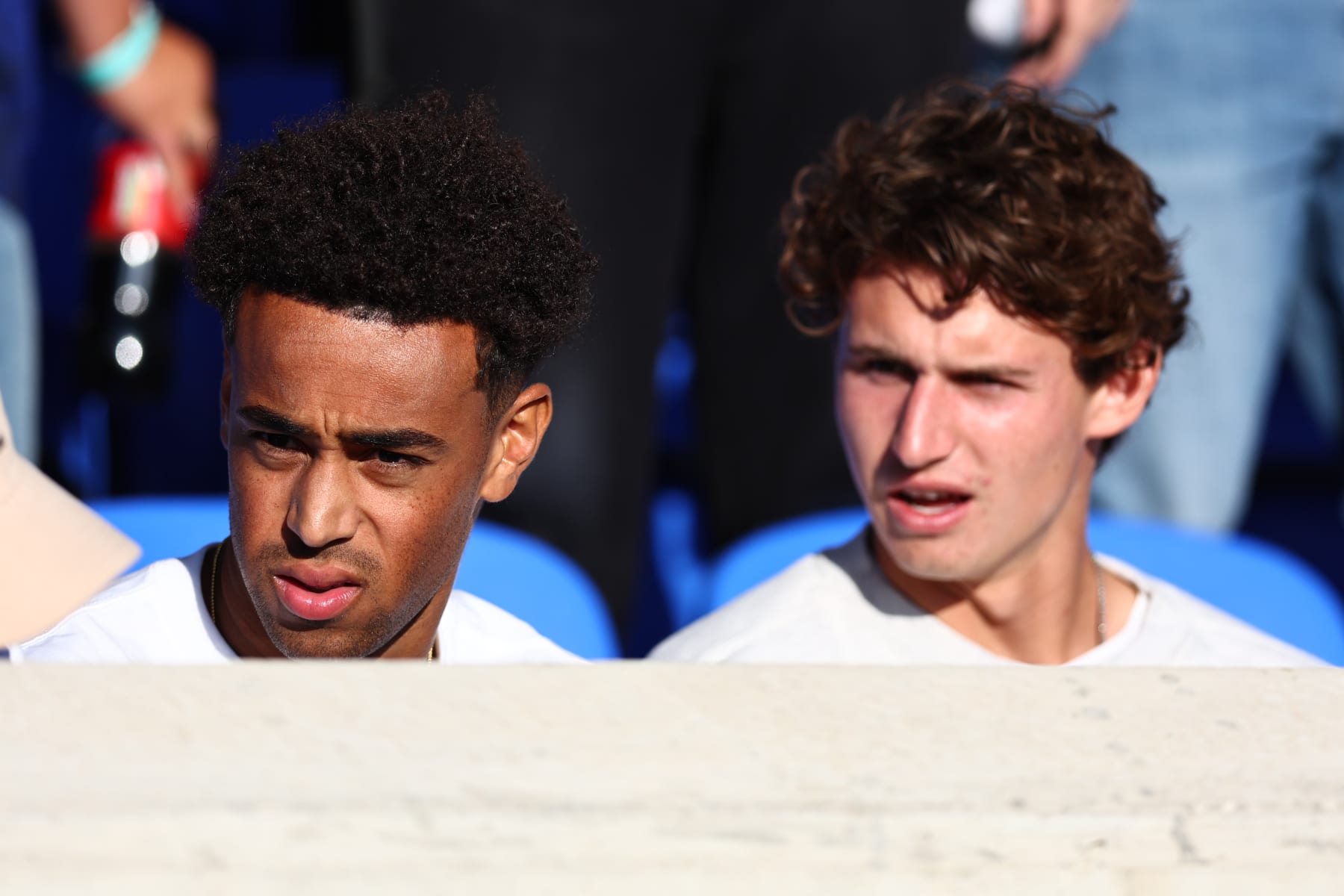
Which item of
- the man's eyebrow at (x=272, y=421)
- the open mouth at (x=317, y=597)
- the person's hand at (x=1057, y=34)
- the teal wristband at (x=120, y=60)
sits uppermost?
the person's hand at (x=1057, y=34)

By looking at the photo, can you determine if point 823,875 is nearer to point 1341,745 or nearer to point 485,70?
point 1341,745

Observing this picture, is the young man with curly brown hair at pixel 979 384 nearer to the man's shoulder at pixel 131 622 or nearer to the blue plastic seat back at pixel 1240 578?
the blue plastic seat back at pixel 1240 578

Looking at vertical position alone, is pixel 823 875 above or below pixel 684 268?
below

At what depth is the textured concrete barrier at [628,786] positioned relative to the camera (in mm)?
787

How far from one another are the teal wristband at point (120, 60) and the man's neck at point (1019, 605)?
1.14m

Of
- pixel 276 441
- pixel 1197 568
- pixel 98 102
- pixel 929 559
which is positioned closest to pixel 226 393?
pixel 276 441

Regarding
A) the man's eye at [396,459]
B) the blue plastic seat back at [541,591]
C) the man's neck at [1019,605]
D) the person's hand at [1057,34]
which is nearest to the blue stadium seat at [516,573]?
the blue plastic seat back at [541,591]

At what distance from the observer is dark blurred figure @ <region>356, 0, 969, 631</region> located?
1819 mm

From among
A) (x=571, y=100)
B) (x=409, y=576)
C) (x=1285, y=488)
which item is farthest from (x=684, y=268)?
(x=1285, y=488)

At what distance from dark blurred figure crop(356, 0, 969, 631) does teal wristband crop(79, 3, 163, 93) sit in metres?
0.37

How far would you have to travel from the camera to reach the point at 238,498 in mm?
1099

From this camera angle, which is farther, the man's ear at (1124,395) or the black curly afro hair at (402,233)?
the man's ear at (1124,395)

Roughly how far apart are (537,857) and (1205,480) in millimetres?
1876

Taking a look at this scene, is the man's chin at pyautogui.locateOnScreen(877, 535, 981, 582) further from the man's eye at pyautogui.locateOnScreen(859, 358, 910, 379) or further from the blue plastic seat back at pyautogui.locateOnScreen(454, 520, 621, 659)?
the blue plastic seat back at pyautogui.locateOnScreen(454, 520, 621, 659)
